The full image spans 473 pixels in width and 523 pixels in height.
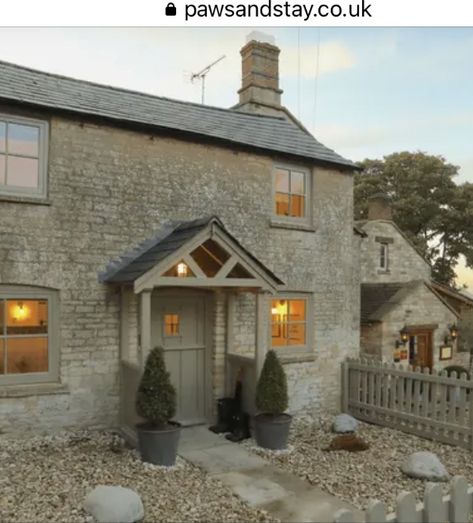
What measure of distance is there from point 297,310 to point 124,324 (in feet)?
13.2

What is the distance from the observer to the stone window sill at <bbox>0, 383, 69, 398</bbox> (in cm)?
773

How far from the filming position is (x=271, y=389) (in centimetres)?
830

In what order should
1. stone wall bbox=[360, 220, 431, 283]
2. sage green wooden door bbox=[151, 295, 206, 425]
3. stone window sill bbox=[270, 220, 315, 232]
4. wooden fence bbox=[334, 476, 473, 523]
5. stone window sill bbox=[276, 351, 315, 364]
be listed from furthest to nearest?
stone wall bbox=[360, 220, 431, 283], stone window sill bbox=[270, 220, 315, 232], stone window sill bbox=[276, 351, 315, 364], sage green wooden door bbox=[151, 295, 206, 425], wooden fence bbox=[334, 476, 473, 523]

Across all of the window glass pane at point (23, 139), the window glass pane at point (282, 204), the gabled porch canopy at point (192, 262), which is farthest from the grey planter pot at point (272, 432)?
the window glass pane at point (23, 139)

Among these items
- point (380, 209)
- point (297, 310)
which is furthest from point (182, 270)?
point (380, 209)

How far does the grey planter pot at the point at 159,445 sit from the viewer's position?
279 inches

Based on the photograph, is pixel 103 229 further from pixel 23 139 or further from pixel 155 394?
pixel 155 394

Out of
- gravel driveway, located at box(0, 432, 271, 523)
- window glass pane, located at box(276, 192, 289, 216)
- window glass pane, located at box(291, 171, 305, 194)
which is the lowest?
gravel driveway, located at box(0, 432, 271, 523)

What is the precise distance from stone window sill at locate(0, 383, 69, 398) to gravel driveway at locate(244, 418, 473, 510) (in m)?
3.30

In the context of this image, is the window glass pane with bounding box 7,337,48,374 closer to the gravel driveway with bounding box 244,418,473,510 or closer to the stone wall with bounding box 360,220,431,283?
the gravel driveway with bounding box 244,418,473,510

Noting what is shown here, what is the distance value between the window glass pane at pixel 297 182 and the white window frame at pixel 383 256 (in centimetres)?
962

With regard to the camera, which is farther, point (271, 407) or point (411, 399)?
point (411, 399)

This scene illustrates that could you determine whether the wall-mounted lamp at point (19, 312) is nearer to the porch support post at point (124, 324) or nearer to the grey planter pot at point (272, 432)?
the porch support post at point (124, 324)
